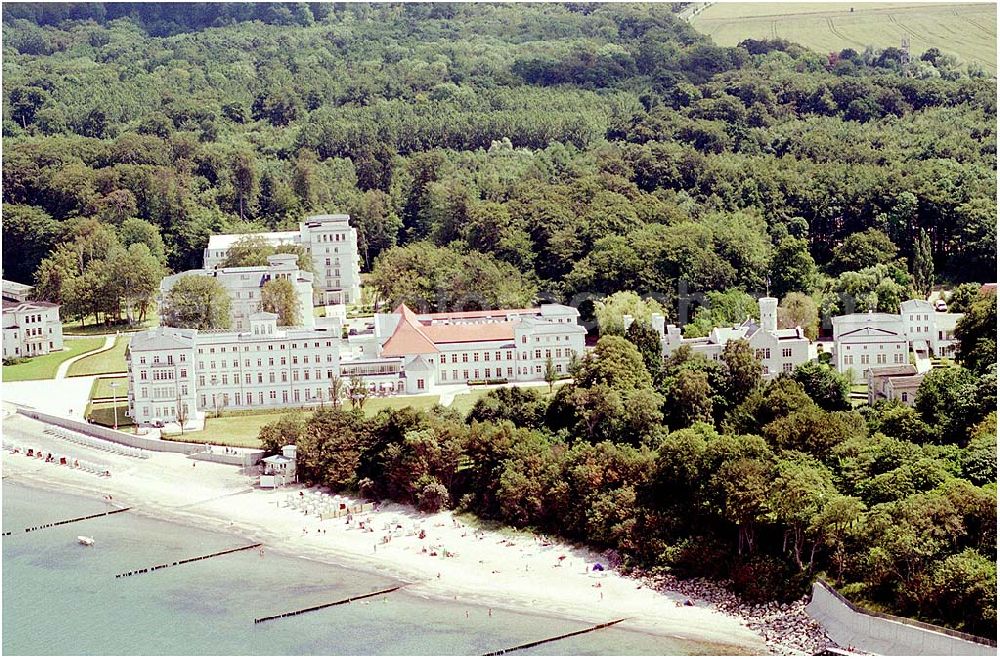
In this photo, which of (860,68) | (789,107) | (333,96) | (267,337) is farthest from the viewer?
(333,96)

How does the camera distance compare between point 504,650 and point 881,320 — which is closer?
point 504,650

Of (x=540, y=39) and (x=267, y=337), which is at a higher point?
(x=540, y=39)

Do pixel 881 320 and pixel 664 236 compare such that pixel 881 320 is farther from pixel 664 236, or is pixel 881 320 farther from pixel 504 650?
pixel 504 650

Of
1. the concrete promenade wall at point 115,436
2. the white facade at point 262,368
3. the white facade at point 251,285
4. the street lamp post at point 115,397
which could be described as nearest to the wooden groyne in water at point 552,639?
the concrete promenade wall at point 115,436

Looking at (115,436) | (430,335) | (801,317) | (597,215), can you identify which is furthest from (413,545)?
(597,215)

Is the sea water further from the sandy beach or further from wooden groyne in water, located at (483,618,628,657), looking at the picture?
the sandy beach

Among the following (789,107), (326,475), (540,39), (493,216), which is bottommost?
(326,475)

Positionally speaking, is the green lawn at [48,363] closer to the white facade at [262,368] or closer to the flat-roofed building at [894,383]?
the white facade at [262,368]

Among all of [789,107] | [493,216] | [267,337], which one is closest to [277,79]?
[789,107]
